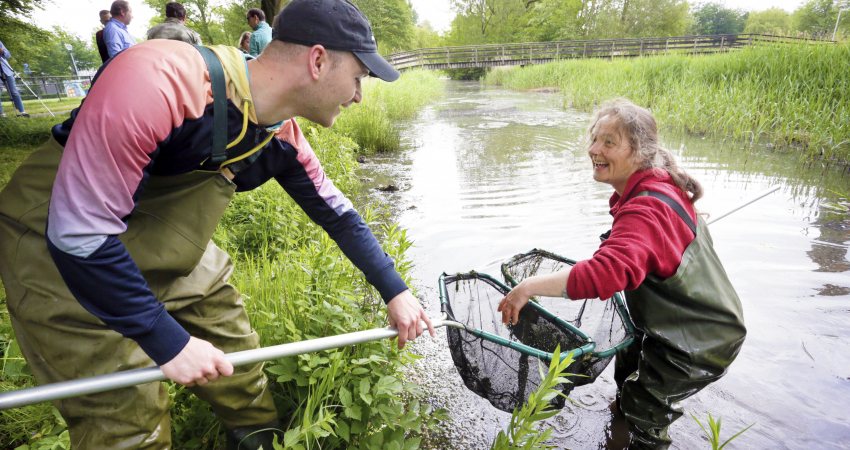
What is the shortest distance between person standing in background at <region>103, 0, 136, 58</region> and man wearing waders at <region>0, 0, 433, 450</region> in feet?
22.3

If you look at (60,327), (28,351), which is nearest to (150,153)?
(60,327)

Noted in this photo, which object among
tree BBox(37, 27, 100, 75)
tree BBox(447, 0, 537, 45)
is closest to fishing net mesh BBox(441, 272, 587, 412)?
tree BBox(447, 0, 537, 45)

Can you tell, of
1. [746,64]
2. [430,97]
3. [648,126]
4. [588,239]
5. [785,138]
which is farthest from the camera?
[430,97]

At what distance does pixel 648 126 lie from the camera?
2143 mm

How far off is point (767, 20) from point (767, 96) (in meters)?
83.4

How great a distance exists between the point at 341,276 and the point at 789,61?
9.94 meters

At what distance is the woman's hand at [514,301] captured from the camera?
199 cm

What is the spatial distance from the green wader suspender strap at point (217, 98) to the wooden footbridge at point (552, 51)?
29.8 metres

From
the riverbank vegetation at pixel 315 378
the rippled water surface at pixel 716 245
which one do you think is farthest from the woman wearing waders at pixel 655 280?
the riverbank vegetation at pixel 315 378

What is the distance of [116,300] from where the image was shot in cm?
112

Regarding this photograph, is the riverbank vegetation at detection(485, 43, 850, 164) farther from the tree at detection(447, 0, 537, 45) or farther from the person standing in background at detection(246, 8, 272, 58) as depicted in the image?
the tree at detection(447, 0, 537, 45)

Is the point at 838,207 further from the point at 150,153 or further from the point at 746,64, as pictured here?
the point at 150,153

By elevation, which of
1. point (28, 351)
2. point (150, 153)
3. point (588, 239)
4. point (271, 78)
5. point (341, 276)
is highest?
point (271, 78)

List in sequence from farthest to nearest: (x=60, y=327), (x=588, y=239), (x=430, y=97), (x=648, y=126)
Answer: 1. (x=430, y=97)
2. (x=588, y=239)
3. (x=648, y=126)
4. (x=60, y=327)
